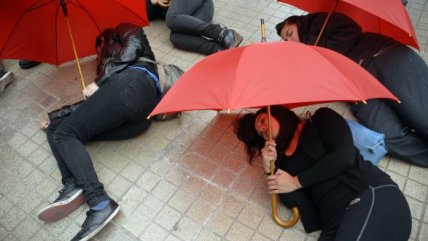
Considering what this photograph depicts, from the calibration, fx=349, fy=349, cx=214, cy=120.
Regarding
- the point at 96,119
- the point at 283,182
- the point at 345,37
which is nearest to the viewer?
the point at 283,182

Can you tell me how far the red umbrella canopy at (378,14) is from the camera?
7.56ft

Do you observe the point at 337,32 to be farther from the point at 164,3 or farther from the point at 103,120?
the point at 103,120

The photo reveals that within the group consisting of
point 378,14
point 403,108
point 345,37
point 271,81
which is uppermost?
point 378,14

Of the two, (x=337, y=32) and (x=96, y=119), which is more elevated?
(x=337, y=32)

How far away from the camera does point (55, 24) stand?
3174mm

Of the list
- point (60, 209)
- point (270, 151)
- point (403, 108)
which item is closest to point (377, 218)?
point (270, 151)

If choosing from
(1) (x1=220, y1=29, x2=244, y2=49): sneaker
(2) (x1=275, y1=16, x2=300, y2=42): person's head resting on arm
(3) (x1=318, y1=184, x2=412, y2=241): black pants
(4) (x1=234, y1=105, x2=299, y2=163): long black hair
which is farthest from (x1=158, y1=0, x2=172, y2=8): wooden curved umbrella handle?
(3) (x1=318, y1=184, x2=412, y2=241): black pants

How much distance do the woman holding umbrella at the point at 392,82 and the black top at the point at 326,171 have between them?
2.59 ft

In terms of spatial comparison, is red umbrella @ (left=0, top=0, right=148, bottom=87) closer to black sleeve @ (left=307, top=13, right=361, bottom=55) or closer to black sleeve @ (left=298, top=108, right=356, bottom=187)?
black sleeve @ (left=307, top=13, right=361, bottom=55)

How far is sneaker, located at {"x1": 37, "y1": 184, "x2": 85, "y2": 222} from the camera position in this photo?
2.62 m

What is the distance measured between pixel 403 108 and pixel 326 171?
3.64 feet

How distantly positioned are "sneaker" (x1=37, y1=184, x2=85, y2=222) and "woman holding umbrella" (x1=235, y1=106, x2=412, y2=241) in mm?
1387

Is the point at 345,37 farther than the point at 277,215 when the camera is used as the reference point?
Yes

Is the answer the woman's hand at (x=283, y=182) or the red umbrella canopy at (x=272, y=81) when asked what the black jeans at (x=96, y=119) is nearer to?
the red umbrella canopy at (x=272, y=81)
